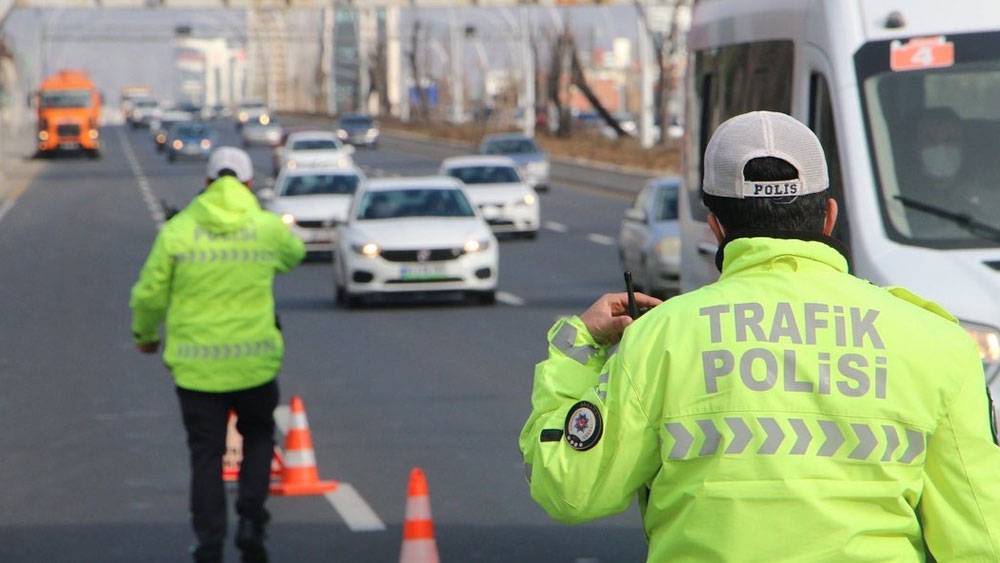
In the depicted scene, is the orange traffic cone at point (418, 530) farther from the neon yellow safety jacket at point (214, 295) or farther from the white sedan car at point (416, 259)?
the white sedan car at point (416, 259)

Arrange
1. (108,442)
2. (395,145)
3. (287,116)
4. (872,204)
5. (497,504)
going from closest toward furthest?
(872,204), (497,504), (108,442), (395,145), (287,116)

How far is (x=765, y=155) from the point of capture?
11.5ft

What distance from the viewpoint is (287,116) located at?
14350cm

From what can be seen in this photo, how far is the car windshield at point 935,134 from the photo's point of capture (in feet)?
29.3

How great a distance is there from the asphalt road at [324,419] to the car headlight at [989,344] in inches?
Result: 68.8

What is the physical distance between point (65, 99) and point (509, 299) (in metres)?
63.1

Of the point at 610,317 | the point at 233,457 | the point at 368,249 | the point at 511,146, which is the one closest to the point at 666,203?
the point at 368,249

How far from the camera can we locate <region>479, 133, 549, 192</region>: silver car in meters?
52.2

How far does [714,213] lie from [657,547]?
562 millimetres

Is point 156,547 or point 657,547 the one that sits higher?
point 657,547

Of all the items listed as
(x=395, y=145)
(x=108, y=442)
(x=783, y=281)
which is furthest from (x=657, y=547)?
(x=395, y=145)

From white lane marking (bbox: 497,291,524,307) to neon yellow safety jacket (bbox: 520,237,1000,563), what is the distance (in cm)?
1971

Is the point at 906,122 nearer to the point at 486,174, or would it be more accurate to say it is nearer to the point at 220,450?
the point at 220,450

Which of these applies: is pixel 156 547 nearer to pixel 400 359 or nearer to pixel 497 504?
pixel 497 504
